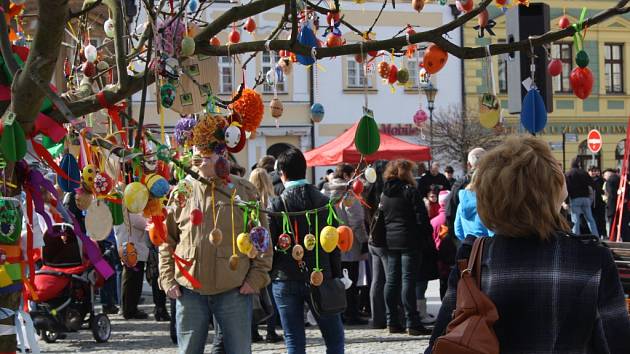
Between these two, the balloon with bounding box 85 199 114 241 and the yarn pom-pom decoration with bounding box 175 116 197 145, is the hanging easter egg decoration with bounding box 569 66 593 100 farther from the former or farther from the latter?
the balloon with bounding box 85 199 114 241

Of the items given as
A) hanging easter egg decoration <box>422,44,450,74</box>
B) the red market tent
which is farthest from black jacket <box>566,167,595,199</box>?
hanging easter egg decoration <box>422,44,450,74</box>

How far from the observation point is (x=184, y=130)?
3469mm

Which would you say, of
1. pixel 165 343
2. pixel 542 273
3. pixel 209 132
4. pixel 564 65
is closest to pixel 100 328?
pixel 165 343

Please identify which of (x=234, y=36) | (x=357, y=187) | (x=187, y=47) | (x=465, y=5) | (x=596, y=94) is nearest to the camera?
(x=187, y=47)

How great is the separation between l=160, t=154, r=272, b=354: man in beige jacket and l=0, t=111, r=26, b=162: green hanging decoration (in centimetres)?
203

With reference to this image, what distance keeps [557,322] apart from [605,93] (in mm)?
29799

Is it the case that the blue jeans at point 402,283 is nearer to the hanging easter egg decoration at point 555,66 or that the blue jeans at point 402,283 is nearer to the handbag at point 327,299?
the handbag at point 327,299

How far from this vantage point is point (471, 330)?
2.63m

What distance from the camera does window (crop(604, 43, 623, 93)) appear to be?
30.7 metres

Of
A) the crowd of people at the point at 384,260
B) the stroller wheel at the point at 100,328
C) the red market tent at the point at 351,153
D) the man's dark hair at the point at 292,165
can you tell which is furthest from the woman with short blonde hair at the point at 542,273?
the red market tent at the point at 351,153

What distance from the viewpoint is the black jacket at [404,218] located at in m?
8.36

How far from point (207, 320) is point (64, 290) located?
4.07 metres

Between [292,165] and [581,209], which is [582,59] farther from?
[581,209]

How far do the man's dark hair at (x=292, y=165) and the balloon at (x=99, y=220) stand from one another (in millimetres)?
2644
